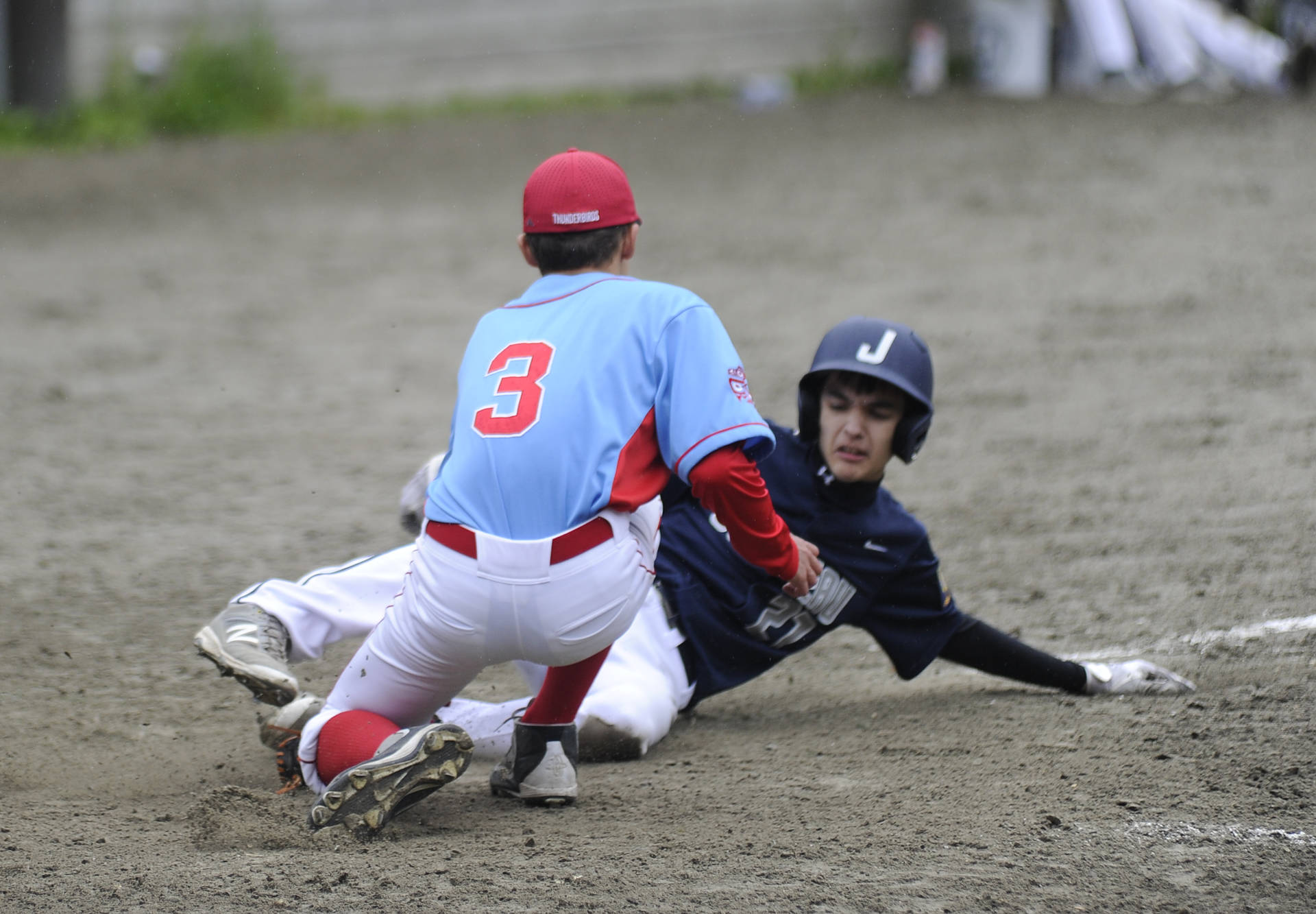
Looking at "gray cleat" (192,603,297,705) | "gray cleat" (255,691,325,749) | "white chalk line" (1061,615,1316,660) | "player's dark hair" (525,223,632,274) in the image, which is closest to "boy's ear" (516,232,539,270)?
"player's dark hair" (525,223,632,274)

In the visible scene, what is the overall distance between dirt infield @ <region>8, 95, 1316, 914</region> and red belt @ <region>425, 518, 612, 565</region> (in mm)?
574

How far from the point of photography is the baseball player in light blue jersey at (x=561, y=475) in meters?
2.50

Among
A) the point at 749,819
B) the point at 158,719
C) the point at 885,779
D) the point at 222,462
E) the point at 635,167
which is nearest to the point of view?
Result: the point at 749,819

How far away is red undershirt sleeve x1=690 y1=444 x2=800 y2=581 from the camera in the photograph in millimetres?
2484

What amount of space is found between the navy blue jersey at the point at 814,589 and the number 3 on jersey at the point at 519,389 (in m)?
1.05

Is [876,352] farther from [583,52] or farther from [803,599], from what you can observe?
[583,52]

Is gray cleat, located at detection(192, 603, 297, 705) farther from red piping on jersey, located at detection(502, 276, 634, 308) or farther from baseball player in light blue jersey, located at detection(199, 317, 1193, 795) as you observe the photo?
red piping on jersey, located at detection(502, 276, 634, 308)

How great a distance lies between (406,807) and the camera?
2633mm

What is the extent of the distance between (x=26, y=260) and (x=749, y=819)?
8.58 metres

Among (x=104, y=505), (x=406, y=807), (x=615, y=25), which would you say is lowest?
(x=104, y=505)

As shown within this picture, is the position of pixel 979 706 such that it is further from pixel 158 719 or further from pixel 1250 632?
pixel 158 719

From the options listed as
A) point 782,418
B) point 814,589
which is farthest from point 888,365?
point 782,418

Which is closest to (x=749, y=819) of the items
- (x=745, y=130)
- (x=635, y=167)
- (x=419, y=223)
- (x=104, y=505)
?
(x=104, y=505)

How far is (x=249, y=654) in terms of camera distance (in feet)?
9.77
